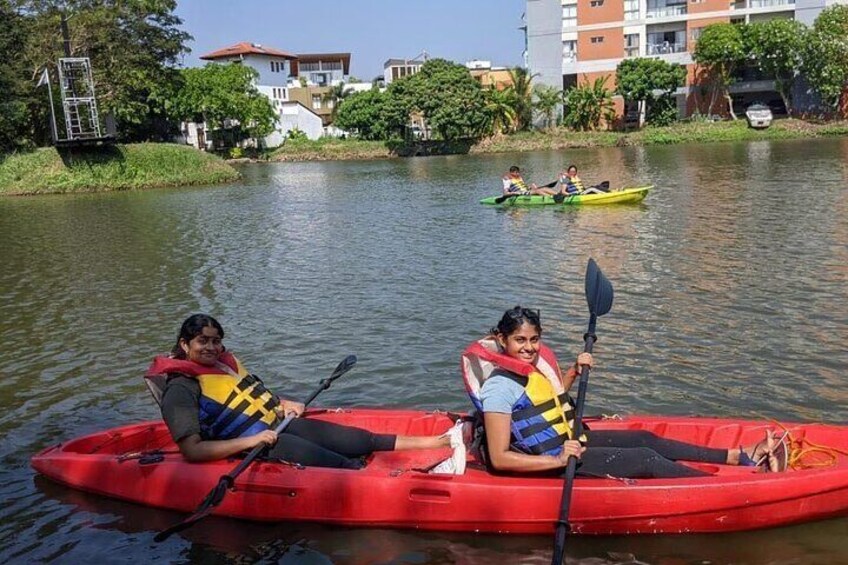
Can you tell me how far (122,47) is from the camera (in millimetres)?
44375

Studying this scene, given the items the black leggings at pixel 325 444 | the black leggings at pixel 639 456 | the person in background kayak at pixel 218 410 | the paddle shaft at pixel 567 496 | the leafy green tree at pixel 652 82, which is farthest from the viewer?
the leafy green tree at pixel 652 82

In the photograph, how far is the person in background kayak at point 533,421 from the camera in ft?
17.2

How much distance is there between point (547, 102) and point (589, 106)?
2.89 metres

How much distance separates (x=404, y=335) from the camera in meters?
10.4

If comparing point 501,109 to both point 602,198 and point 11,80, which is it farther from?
point 602,198

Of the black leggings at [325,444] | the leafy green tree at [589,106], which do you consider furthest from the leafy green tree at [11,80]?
the black leggings at [325,444]

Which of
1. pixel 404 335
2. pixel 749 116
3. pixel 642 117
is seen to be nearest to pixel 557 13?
pixel 642 117

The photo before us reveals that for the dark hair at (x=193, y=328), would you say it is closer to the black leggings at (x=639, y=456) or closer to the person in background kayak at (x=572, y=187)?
the black leggings at (x=639, y=456)

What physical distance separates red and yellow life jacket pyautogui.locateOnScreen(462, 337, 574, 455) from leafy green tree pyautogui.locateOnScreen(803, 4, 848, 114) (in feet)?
157

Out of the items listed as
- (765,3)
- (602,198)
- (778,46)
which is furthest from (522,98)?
(602,198)

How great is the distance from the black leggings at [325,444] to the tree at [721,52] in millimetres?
48541

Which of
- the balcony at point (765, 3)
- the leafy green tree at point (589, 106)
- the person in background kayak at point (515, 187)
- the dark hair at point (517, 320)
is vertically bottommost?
the person in background kayak at point (515, 187)

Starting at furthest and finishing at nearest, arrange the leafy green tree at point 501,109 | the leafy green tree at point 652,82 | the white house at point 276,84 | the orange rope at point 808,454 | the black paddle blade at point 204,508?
the white house at point 276,84
the leafy green tree at point 501,109
the leafy green tree at point 652,82
the orange rope at point 808,454
the black paddle blade at point 204,508

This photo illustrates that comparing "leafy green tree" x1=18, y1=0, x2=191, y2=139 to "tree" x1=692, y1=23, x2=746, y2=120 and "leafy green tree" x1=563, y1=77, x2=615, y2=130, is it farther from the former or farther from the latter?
"tree" x1=692, y1=23, x2=746, y2=120
